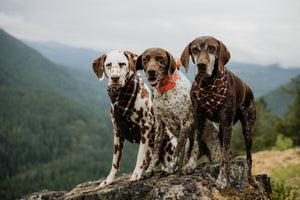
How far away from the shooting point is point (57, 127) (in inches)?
5556

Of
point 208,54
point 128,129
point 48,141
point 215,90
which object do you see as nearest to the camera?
point 208,54

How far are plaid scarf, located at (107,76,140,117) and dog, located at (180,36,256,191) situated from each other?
52.3 inches

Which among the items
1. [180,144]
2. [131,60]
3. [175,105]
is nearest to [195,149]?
[180,144]

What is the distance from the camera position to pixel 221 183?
3971 millimetres

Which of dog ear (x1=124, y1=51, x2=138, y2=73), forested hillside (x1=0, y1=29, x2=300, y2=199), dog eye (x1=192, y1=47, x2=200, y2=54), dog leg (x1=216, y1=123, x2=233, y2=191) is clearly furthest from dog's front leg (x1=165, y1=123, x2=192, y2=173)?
forested hillside (x1=0, y1=29, x2=300, y2=199)

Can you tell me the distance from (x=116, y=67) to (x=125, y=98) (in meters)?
0.71

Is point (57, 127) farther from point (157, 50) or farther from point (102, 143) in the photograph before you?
point (157, 50)

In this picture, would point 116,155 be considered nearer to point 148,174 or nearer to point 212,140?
point 148,174

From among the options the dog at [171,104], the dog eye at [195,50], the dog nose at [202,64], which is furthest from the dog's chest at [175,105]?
the dog nose at [202,64]

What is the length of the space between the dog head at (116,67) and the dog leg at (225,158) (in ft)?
6.85

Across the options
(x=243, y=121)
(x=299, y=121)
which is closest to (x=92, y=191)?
(x=243, y=121)

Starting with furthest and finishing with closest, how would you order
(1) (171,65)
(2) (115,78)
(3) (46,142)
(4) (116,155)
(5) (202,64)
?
(3) (46,142) < (4) (116,155) < (2) (115,78) < (1) (171,65) < (5) (202,64)

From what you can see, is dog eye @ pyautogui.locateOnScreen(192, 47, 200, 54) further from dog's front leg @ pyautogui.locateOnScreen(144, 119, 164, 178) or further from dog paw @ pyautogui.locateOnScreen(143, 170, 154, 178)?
dog paw @ pyautogui.locateOnScreen(143, 170, 154, 178)

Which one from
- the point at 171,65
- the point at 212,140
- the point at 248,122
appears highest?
the point at 171,65
